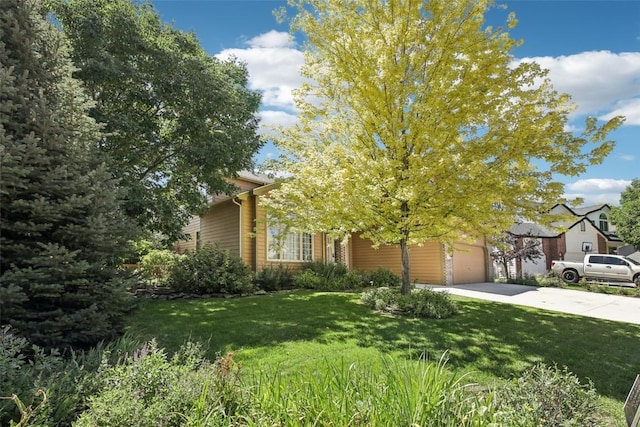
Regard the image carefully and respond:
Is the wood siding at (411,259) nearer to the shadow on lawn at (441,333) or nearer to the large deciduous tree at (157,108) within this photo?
the shadow on lawn at (441,333)

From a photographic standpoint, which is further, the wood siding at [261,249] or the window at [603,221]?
the window at [603,221]

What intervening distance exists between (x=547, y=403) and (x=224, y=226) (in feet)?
44.3

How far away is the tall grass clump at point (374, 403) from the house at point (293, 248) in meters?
9.56

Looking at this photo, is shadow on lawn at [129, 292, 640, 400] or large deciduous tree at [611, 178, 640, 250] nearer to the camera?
shadow on lawn at [129, 292, 640, 400]

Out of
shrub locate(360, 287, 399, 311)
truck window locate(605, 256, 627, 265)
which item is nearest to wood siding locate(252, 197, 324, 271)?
shrub locate(360, 287, 399, 311)

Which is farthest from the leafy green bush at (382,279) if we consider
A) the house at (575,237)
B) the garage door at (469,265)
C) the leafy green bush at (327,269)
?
the house at (575,237)

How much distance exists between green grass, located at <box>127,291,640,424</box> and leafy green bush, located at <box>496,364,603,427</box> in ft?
4.96

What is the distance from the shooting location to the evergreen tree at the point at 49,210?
13.4 ft

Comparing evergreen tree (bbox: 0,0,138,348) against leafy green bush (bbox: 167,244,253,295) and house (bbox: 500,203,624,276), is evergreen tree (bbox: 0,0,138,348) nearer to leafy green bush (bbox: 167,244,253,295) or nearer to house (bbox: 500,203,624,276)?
leafy green bush (bbox: 167,244,253,295)

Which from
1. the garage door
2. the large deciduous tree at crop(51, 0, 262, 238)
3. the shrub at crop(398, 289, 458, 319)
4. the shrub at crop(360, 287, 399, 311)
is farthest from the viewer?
the garage door

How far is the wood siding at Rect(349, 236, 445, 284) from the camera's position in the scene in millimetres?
15945

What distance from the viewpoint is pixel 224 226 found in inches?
586

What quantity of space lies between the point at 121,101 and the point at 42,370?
9457mm

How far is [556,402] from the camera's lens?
8.57 feet
